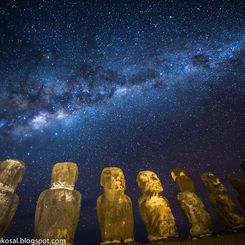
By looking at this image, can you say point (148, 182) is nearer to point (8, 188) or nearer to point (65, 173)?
point (65, 173)

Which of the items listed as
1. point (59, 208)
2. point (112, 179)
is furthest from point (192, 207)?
point (59, 208)

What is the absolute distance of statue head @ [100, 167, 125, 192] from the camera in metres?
6.32

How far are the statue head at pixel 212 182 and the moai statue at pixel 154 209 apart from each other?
4.98 feet

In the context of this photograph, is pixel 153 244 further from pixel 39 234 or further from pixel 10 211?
pixel 10 211

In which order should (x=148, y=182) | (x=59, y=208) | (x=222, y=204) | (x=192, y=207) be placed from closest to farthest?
1. (x=59, y=208)
2. (x=192, y=207)
3. (x=222, y=204)
4. (x=148, y=182)

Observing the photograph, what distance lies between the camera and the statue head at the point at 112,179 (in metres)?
6.32

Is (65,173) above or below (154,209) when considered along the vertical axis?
above

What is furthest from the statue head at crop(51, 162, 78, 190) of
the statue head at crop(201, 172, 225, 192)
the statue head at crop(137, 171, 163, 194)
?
the statue head at crop(201, 172, 225, 192)

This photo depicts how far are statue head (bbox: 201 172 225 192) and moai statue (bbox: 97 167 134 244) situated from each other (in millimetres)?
2496

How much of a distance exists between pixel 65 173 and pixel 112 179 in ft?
3.99

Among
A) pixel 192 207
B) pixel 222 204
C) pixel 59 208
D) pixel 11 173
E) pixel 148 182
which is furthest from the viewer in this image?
pixel 148 182

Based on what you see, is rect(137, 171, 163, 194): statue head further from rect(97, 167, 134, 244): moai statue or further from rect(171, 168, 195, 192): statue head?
rect(171, 168, 195, 192): statue head

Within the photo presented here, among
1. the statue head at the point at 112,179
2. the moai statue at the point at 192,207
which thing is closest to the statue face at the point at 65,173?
the statue head at the point at 112,179

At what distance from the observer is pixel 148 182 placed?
6.62 metres
